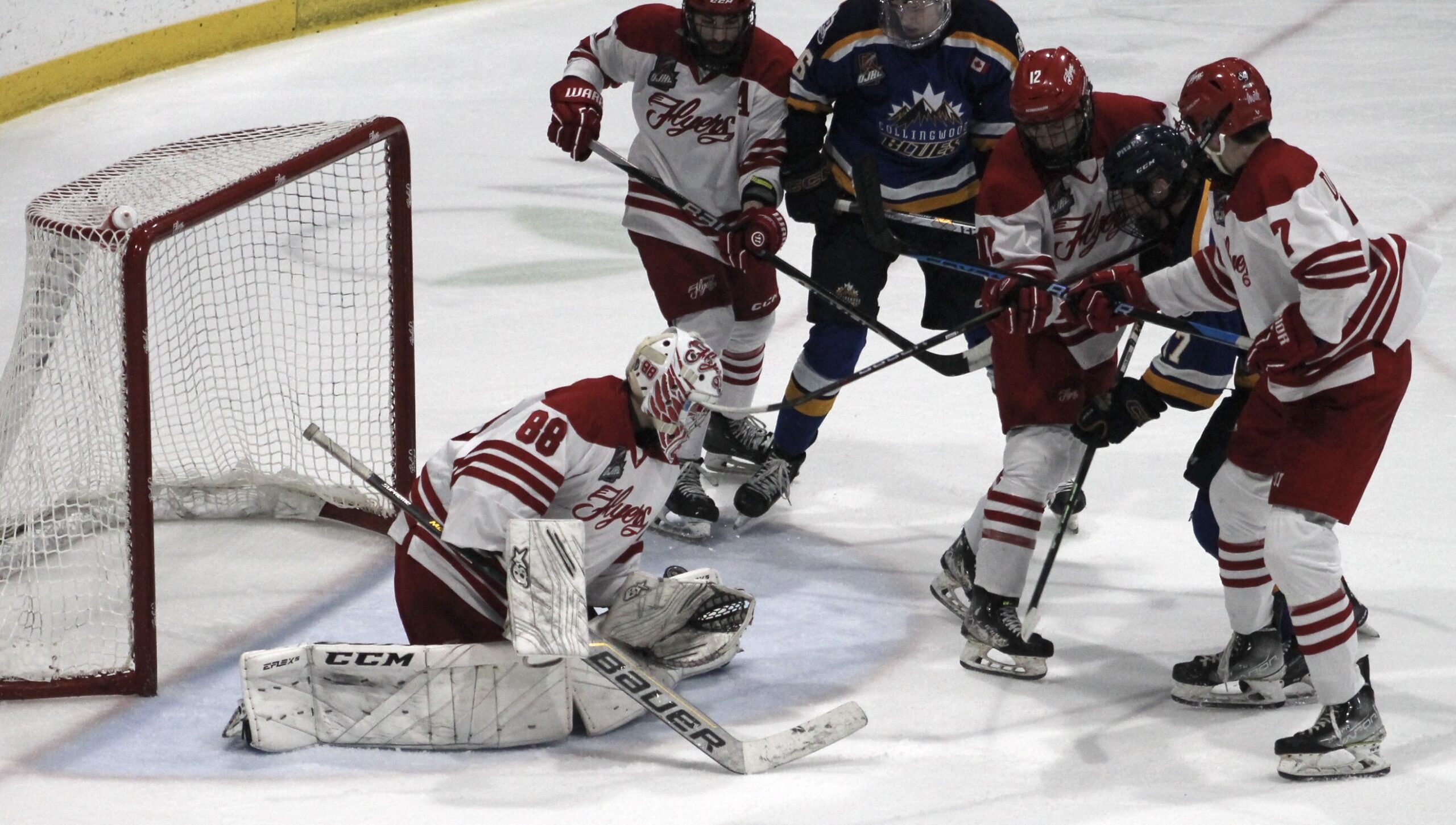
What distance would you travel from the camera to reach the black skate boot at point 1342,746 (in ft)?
8.86

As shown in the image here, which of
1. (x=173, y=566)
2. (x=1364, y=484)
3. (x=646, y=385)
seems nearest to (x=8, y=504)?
(x=173, y=566)

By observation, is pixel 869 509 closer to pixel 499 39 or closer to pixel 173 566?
→ pixel 173 566

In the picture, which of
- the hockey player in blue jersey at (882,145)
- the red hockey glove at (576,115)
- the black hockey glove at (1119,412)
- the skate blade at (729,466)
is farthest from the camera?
the skate blade at (729,466)

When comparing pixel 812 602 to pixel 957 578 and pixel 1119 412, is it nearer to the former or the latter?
pixel 957 578

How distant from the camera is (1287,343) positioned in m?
2.67

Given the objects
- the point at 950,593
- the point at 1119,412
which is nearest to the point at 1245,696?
the point at 1119,412

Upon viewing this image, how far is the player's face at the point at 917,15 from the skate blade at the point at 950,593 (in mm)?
1094

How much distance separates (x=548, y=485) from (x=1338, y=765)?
4.27 feet

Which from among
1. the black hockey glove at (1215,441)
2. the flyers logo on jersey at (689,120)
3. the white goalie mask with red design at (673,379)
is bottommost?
the black hockey glove at (1215,441)

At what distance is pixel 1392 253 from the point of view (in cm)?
266

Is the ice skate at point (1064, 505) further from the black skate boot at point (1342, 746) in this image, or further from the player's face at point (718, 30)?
the player's face at point (718, 30)

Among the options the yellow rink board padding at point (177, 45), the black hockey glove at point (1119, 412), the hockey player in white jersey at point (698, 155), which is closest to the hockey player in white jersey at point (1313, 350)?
the black hockey glove at point (1119, 412)

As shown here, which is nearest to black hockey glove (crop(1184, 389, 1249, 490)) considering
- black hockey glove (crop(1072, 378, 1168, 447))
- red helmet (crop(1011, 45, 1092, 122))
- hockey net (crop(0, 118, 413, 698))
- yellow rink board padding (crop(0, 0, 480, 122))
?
black hockey glove (crop(1072, 378, 1168, 447))

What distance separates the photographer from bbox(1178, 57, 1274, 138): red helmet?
265 centimetres
